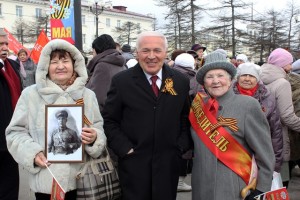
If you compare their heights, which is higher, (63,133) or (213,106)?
(213,106)

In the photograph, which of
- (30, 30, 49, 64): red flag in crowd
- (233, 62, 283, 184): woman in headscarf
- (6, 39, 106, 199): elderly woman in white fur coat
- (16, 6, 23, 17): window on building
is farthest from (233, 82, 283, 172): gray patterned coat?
(16, 6, 23, 17): window on building

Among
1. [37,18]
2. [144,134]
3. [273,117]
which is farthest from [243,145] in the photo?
[37,18]

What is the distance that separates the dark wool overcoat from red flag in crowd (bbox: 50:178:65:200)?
0.54 meters

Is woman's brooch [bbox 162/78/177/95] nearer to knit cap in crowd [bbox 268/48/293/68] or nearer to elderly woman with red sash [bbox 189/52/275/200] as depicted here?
elderly woman with red sash [bbox 189/52/275/200]

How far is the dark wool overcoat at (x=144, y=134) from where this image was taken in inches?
109

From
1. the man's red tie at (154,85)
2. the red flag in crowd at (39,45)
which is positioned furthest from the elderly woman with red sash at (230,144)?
the red flag in crowd at (39,45)

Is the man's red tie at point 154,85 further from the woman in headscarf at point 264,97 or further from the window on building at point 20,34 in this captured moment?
the window on building at point 20,34

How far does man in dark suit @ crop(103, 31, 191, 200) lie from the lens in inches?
110

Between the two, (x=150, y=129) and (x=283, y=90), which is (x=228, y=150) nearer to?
(x=150, y=129)

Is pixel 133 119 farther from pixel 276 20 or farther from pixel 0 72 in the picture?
pixel 276 20

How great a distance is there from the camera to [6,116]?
3494 millimetres

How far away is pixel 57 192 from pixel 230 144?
127 cm

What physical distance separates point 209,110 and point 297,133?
212 cm

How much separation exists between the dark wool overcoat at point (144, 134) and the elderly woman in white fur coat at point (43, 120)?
17 centimetres
